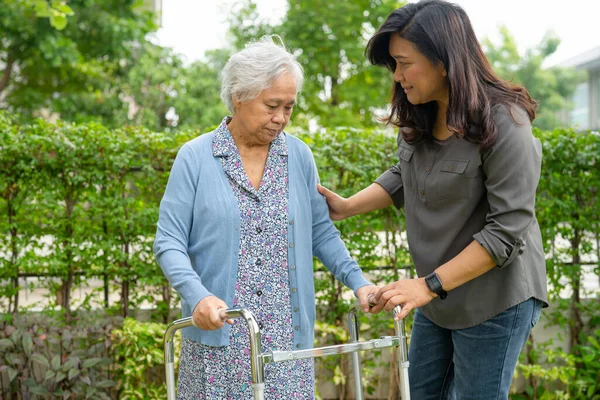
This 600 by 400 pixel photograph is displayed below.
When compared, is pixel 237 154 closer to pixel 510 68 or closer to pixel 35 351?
pixel 35 351

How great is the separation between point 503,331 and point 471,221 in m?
0.36

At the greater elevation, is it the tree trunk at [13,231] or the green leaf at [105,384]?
the tree trunk at [13,231]

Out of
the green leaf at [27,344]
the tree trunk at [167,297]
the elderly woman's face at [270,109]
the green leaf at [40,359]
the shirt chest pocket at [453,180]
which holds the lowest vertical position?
the green leaf at [40,359]

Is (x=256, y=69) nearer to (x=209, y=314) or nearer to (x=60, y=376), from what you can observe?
(x=209, y=314)

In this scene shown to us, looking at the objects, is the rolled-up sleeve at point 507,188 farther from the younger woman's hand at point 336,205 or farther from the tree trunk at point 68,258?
the tree trunk at point 68,258

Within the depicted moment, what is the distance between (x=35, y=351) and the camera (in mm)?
4309

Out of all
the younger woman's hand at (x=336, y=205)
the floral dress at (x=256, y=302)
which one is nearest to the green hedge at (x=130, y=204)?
the younger woman's hand at (x=336, y=205)

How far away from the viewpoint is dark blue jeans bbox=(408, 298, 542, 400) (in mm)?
2426

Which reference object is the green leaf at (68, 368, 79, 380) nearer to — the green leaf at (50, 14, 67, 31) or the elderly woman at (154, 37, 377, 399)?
the elderly woman at (154, 37, 377, 399)

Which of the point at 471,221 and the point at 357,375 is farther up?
the point at 471,221

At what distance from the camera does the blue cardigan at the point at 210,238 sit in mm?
2428

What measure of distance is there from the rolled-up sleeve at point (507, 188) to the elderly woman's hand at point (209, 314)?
0.79m

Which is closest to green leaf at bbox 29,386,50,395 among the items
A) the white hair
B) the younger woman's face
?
the white hair

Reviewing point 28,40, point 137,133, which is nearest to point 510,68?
point 28,40
